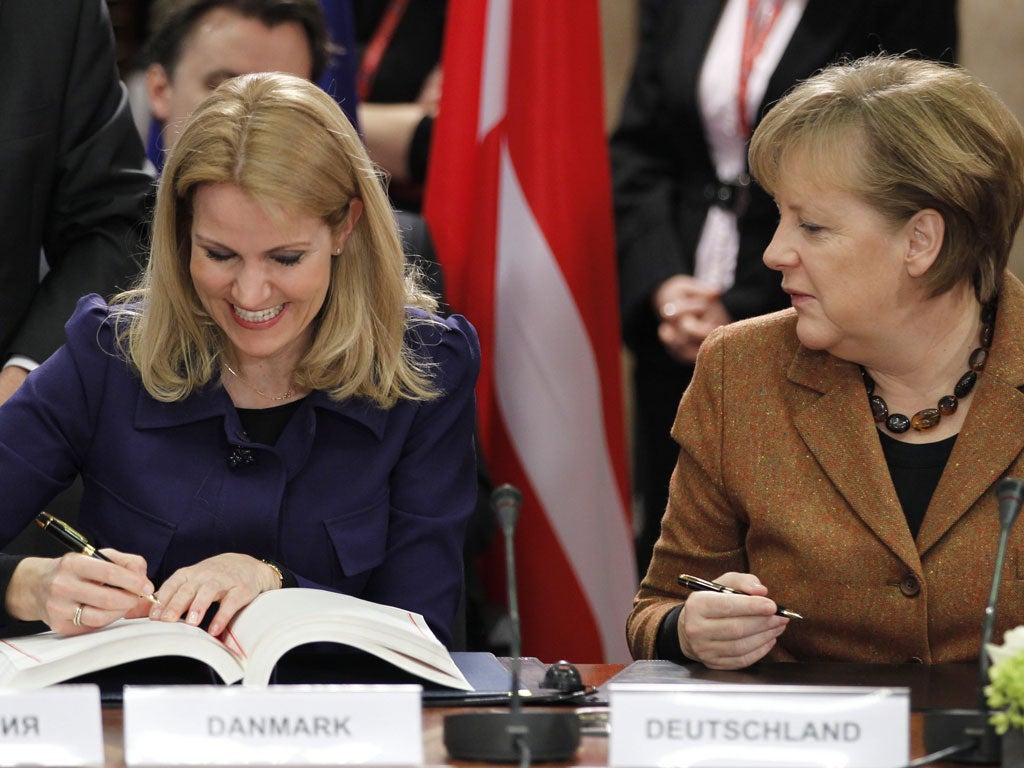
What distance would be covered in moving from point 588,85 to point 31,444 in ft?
6.40

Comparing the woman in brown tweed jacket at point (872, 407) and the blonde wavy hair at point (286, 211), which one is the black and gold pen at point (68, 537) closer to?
the blonde wavy hair at point (286, 211)

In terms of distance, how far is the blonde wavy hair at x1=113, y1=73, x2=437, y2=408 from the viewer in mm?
2205

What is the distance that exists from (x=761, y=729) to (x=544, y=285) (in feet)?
7.16

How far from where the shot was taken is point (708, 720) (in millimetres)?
1529

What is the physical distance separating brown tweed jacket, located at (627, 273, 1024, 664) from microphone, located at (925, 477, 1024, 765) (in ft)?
1.61

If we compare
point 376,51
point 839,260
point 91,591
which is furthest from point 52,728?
point 376,51

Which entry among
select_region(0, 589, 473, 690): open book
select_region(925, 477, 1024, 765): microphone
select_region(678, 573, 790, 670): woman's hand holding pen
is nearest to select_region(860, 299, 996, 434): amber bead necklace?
select_region(678, 573, 790, 670): woman's hand holding pen

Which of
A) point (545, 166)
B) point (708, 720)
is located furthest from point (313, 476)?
point (545, 166)

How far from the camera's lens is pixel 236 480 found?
87.7 inches

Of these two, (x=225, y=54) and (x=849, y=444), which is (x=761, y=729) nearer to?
(x=849, y=444)

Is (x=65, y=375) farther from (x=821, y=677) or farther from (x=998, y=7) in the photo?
(x=998, y=7)

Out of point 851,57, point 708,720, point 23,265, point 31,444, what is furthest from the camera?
point 851,57

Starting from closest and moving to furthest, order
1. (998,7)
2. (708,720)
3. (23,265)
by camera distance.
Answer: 1. (708,720)
2. (23,265)
3. (998,7)

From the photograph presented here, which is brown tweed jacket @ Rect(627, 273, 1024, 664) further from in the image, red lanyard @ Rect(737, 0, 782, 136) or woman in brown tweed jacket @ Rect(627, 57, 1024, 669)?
red lanyard @ Rect(737, 0, 782, 136)
